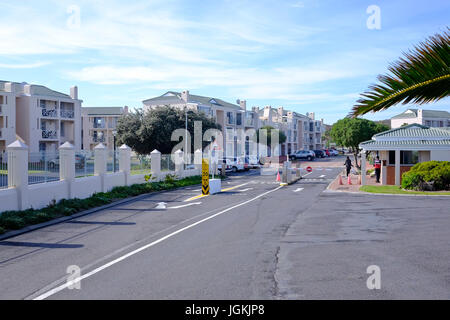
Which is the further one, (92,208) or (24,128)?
(24,128)

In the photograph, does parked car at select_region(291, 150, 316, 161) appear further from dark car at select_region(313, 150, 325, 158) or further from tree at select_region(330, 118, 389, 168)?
tree at select_region(330, 118, 389, 168)

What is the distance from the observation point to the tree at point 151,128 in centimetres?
3988

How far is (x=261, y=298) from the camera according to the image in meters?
6.11

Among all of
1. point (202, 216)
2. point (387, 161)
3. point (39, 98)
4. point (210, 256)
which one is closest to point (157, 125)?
point (39, 98)

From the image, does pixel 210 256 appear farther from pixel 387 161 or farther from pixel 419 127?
pixel 419 127

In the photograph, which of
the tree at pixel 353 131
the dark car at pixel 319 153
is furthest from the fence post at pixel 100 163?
the dark car at pixel 319 153

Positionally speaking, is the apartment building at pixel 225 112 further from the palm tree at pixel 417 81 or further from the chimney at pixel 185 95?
the palm tree at pixel 417 81

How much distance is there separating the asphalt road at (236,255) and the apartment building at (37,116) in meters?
33.0

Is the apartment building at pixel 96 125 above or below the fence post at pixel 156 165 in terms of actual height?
above

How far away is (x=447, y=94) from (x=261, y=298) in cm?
372

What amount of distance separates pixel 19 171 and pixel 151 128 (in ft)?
83.2

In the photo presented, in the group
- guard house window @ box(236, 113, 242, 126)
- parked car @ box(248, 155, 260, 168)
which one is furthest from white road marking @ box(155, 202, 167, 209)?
guard house window @ box(236, 113, 242, 126)

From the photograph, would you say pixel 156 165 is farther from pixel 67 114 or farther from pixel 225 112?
pixel 225 112

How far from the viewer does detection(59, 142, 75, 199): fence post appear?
17.3m
